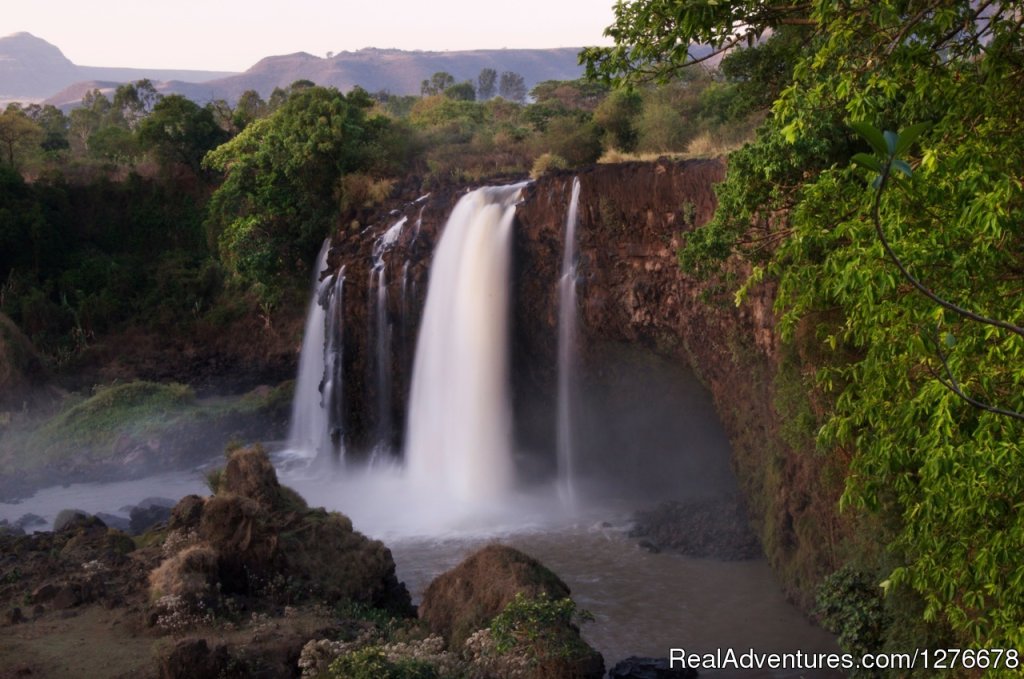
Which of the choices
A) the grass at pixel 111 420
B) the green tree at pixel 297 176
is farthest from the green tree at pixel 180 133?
the grass at pixel 111 420

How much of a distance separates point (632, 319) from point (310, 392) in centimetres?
1185

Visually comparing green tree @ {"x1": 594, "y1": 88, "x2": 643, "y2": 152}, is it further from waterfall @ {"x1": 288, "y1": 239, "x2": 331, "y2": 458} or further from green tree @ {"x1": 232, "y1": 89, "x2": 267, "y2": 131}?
green tree @ {"x1": 232, "y1": 89, "x2": 267, "y2": 131}

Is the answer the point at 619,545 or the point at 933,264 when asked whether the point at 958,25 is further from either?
the point at 619,545

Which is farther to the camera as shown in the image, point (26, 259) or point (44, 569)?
point (26, 259)

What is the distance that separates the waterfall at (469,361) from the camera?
878 inches

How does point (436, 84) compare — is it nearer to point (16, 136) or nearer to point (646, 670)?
point (16, 136)

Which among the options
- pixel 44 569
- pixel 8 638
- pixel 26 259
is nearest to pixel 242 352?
pixel 26 259

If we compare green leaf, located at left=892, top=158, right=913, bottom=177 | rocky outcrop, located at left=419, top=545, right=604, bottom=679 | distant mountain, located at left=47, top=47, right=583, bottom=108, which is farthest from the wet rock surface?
distant mountain, located at left=47, top=47, right=583, bottom=108

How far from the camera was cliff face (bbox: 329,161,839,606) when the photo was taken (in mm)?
15258

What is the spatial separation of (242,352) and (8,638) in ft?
72.4

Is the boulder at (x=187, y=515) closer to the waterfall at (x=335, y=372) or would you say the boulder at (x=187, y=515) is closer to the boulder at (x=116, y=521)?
the boulder at (x=116, y=521)

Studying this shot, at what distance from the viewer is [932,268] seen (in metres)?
8.00

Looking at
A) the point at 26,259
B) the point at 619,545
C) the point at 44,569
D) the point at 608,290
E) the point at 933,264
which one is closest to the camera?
the point at 933,264

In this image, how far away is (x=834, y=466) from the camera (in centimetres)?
1297
